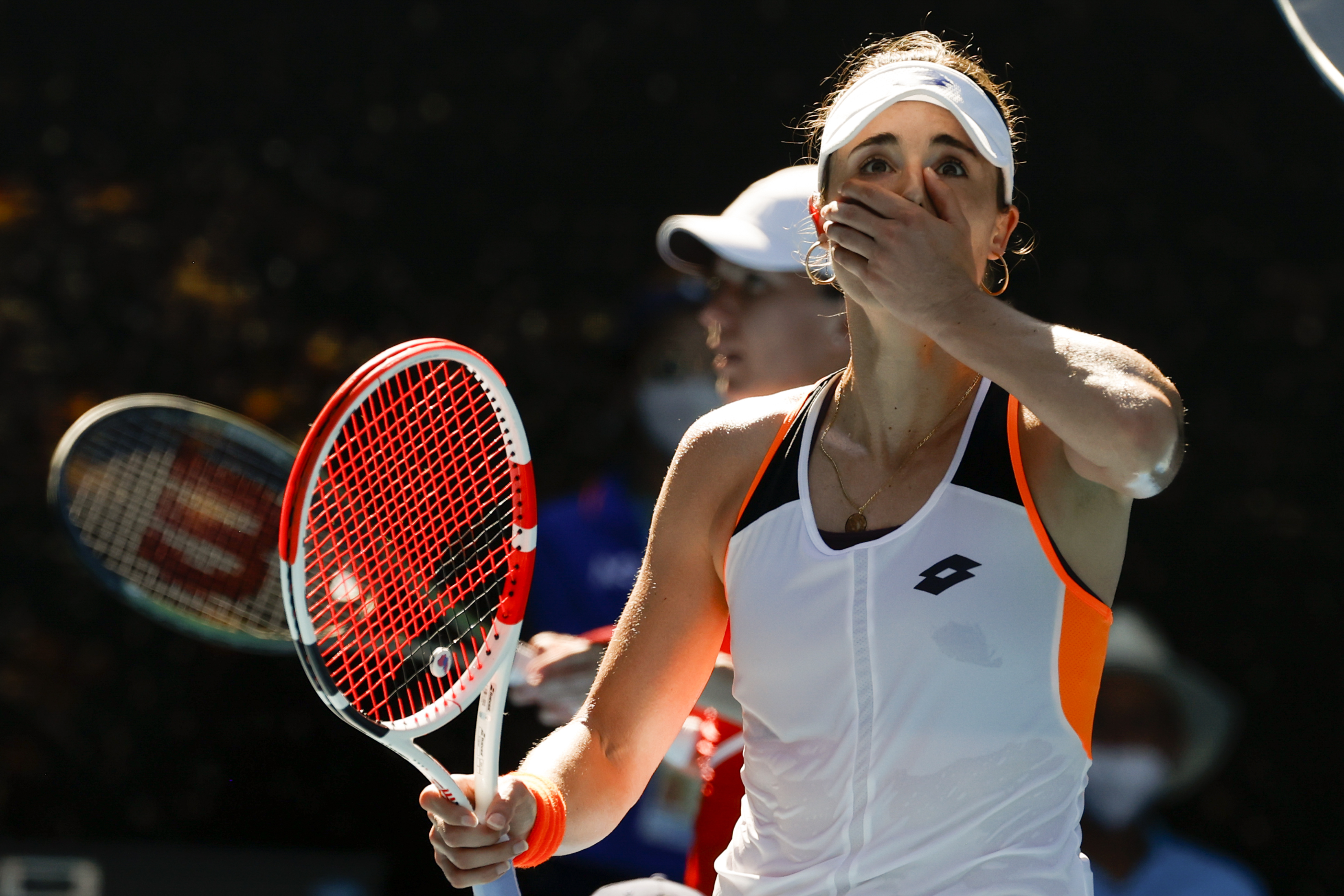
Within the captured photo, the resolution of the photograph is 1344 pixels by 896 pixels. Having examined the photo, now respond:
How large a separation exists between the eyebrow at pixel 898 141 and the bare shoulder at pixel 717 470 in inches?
13.3

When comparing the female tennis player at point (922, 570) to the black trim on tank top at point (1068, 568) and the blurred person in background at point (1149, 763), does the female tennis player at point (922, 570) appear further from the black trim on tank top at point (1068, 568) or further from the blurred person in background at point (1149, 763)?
the blurred person in background at point (1149, 763)

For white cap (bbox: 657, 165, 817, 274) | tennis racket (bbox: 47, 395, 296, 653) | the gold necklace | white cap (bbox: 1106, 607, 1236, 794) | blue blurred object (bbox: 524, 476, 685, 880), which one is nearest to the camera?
the gold necklace

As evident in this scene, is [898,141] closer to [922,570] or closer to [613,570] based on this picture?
[922,570]

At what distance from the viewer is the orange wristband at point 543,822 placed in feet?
4.73

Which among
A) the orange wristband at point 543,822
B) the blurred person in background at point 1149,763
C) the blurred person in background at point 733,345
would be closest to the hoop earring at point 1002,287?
the blurred person in background at point 733,345

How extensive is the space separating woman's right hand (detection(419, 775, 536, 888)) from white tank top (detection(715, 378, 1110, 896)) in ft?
0.91

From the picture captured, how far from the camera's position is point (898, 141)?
56.6 inches

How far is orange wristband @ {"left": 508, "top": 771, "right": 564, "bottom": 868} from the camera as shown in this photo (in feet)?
4.73

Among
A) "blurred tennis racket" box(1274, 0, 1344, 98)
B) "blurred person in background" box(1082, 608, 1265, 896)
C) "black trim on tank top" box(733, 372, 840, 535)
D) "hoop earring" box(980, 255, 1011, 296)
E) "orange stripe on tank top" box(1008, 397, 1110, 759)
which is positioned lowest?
"blurred person in background" box(1082, 608, 1265, 896)

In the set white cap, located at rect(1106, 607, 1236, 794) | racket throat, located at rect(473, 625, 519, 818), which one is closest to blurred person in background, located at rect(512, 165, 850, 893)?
racket throat, located at rect(473, 625, 519, 818)

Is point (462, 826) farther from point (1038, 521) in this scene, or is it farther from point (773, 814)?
point (1038, 521)

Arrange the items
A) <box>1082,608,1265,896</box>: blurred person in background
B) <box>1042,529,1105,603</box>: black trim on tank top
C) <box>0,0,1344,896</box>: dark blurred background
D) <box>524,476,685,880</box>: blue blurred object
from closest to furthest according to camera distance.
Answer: <box>1042,529,1105,603</box>: black trim on tank top, <box>524,476,685,880</box>: blue blurred object, <box>1082,608,1265,896</box>: blurred person in background, <box>0,0,1344,896</box>: dark blurred background

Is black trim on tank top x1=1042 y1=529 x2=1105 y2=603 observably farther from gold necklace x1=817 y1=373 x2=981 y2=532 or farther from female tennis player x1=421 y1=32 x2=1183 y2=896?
gold necklace x1=817 y1=373 x2=981 y2=532

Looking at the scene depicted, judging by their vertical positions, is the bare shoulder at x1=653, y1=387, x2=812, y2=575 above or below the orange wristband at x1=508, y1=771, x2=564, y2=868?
above
